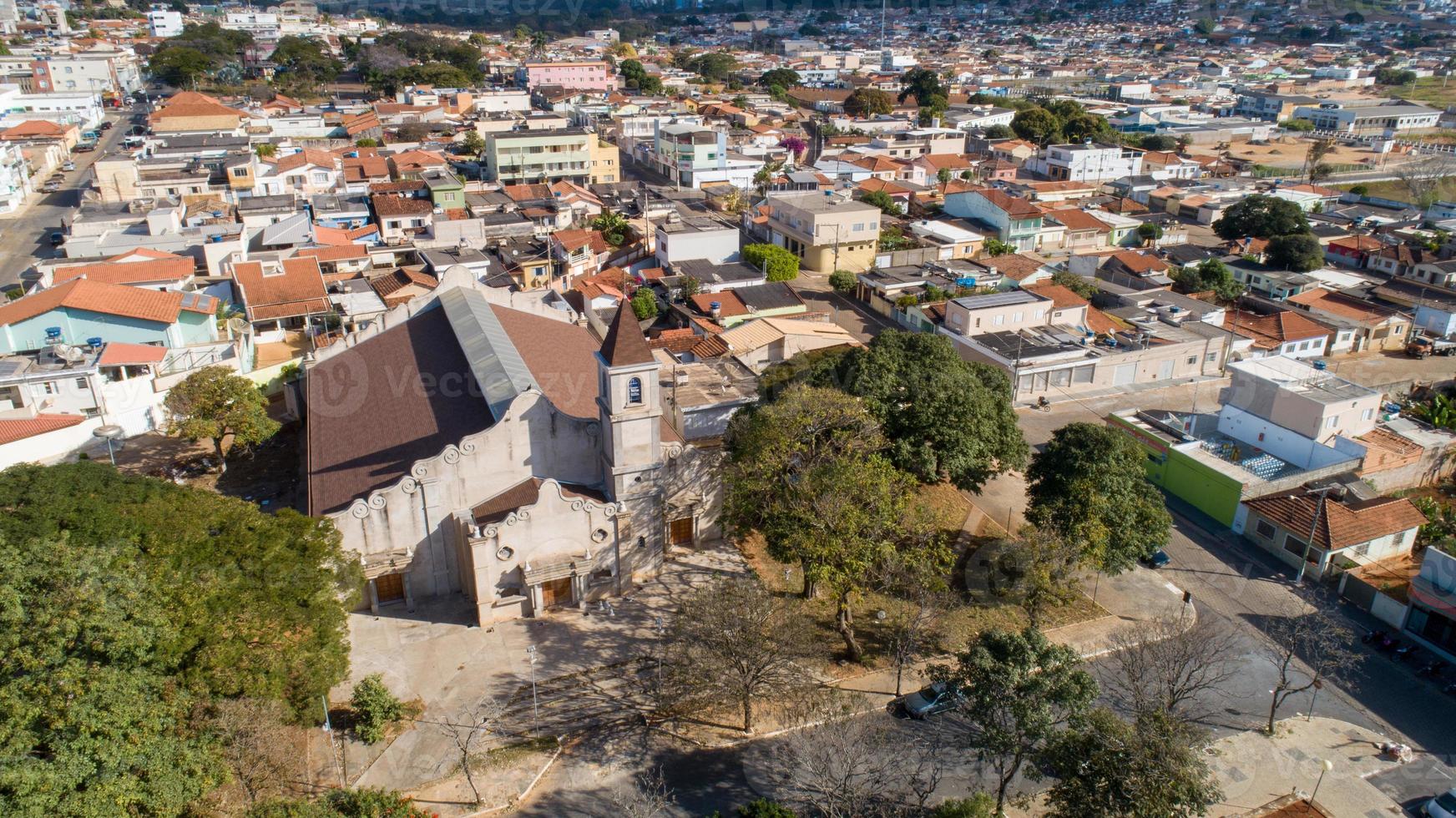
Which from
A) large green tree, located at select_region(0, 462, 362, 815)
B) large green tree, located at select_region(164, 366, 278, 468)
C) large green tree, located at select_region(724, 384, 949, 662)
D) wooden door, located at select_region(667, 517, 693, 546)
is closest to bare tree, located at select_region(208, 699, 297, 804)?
large green tree, located at select_region(0, 462, 362, 815)

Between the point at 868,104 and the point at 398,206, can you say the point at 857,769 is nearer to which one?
the point at 398,206

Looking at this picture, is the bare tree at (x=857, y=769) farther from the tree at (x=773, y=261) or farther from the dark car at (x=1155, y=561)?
the tree at (x=773, y=261)

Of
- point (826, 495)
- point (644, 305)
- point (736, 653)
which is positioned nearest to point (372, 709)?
point (736, 653)

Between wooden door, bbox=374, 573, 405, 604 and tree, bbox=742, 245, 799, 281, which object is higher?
tree, bbox=742, 245, 799, 281

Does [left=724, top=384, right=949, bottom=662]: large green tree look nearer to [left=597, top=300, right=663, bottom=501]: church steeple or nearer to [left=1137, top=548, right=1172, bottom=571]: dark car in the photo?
[left=597, top=300, right=663, bottom=501]: church steeple

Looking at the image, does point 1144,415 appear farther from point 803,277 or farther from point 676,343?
point 803,277

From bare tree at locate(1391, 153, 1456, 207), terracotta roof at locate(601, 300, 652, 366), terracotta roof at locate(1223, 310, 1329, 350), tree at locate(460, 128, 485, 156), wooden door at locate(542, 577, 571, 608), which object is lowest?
wooden door at locate(542, 577, 571, 608)
